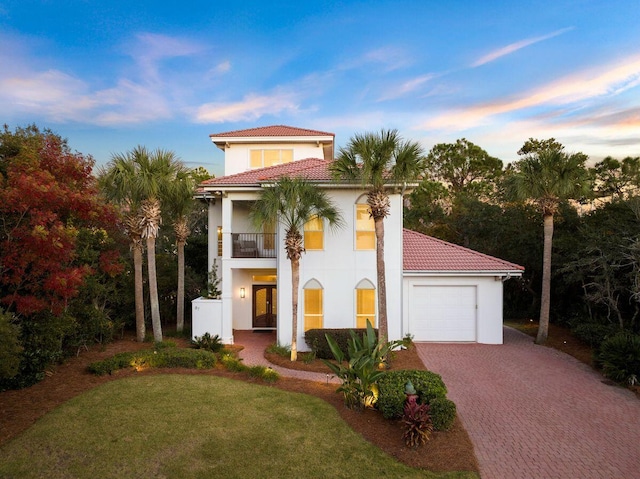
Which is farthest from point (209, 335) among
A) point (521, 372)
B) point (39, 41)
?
point (39, 41)

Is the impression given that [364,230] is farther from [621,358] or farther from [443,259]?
[621,358]

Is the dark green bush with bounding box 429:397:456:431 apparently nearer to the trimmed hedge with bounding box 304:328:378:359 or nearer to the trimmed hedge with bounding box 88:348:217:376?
the trimmed hedge with bounding box 304:328:378:359

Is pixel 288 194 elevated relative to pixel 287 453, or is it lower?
elevated

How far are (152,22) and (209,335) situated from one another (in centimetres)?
1257

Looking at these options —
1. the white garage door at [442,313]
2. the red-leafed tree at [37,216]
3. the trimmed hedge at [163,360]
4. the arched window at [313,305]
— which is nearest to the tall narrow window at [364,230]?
the arched window at [313,305]

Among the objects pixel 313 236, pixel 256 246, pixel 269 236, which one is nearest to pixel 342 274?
pixel 313 236

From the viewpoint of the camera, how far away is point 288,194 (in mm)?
12555

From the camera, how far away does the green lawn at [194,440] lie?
622cm

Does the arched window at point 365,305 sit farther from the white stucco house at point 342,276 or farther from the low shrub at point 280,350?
the low shrub at point 280,350

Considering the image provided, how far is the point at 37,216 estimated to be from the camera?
8.79m

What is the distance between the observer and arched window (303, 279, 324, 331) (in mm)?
14586

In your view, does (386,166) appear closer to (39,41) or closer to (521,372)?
(521,372)

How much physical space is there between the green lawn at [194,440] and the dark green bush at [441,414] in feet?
4.49

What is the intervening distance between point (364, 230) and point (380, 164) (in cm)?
381
